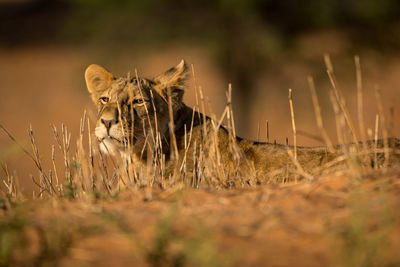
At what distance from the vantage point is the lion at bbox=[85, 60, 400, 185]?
4.44m

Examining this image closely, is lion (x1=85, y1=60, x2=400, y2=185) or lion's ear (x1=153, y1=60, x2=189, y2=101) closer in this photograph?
lion (x1=85, y1=60, x2=400, y2=185)

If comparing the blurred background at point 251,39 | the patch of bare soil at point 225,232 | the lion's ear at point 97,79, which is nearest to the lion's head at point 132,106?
the lion's ear at point 97,79

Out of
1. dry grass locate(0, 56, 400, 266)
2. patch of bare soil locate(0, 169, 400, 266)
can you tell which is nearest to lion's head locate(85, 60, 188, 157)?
dry grass locate(0, 56, 400, 266)

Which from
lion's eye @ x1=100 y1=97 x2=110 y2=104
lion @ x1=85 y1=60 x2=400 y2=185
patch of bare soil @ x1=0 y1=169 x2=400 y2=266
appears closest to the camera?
patch of bare soil @ x1=0 y1=169 x2=400 y2=266

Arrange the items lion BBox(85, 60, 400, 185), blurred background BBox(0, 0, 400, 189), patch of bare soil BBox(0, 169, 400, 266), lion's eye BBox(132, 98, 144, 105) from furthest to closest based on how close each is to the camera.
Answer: blurred background BBox(0, 0, 400, 189) → lion's eye BBox(132, 98, 144, 105) → lion BBox(85, 60, 400, 185) → patch of bare soil BBox(0, 169, 400, 266)

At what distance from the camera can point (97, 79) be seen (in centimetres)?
535

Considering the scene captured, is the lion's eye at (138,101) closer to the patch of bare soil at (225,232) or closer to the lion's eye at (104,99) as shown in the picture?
the lion's eye at (104,99)

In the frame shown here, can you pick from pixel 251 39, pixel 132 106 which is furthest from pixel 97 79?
pixel 251 39

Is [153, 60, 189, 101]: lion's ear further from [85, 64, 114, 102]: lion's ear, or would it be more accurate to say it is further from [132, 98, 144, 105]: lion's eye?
[85, 64, 114, 102]: lion's ear

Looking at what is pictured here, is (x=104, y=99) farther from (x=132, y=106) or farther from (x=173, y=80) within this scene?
(x=173, y=80)

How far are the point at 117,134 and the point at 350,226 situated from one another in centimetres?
264

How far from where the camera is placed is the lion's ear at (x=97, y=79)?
528 centimetres

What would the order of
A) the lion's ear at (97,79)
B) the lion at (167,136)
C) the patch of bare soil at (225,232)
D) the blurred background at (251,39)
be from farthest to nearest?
the blurred background at (251,39) < the lion's ear at (97,79) < the lion at (167,136) < the patch of bare soil at (225,232)

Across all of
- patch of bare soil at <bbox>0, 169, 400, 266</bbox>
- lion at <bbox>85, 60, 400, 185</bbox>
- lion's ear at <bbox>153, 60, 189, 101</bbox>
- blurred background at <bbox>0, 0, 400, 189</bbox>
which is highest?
blurred background at <bbox>0, 0, 400, 189</bbox>
